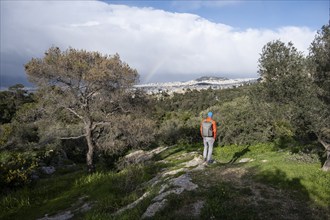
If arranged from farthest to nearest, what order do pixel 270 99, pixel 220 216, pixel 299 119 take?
pixel 270 99 → pixel 299 119 → pixel 220 216

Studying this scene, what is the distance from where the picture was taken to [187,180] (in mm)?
11898

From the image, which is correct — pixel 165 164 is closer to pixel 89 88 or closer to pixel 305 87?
pixel 89 88

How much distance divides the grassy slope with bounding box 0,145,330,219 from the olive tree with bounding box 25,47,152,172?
17.9ft

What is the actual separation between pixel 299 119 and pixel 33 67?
58.5 ft

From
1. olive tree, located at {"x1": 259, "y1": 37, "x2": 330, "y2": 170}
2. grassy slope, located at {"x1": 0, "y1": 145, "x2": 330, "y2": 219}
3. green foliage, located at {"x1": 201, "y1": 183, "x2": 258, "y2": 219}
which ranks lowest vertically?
grassy slope, located at {"x1": 0, "y1": 145, "x2": 330, "y2": 219}

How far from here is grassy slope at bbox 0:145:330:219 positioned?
353 inches

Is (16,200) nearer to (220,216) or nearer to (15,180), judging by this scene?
(15,180)

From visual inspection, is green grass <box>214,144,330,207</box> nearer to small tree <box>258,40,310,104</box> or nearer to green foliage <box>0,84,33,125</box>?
small tree <box>258,40,310,104</box>

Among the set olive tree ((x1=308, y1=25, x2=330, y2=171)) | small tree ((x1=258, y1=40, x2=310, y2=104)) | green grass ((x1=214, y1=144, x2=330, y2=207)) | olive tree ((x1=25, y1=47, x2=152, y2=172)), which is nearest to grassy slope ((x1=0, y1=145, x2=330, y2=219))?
green grass ((x1=214, y1=144, x2=330, y2=207))

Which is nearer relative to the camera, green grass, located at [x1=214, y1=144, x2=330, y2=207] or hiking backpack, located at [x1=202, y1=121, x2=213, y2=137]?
green grass, located at [x1=214, y1=144, x2=330, y2=207]

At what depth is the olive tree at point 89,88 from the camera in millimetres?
21266

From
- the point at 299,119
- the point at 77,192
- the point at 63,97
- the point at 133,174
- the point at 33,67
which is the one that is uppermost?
the point at 33,67

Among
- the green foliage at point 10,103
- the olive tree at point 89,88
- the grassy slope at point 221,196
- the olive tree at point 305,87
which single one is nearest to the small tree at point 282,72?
the olive tree at point 305,87

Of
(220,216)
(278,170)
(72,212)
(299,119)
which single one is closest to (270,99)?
(299,119)
